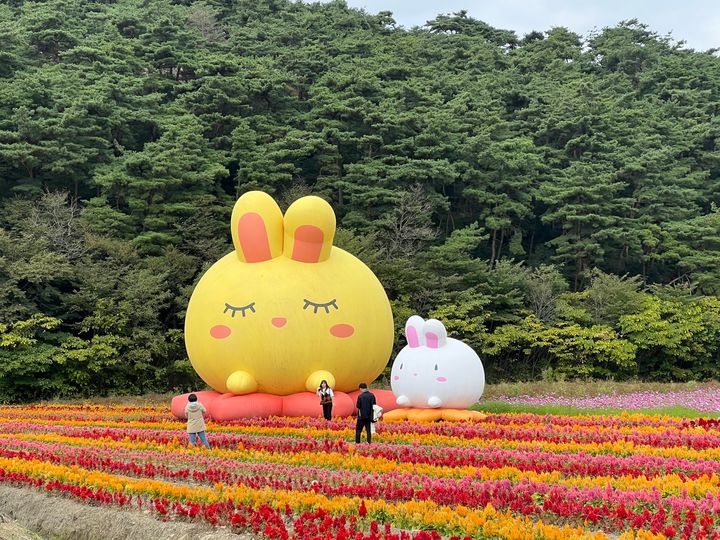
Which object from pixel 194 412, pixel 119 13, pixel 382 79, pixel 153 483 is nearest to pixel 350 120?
pixel 382 79

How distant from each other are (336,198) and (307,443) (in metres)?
25.5

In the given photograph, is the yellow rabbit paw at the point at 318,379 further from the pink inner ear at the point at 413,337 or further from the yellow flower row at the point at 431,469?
the yellow flower row at the point at 431,469

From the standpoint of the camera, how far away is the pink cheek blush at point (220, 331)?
16.2 m

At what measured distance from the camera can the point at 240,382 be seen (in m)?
15.9

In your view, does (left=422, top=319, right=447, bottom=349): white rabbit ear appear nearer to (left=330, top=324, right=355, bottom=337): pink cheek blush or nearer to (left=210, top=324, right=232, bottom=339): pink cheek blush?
(left=330, top=324, right=355, bottom=337): pink cheek blush

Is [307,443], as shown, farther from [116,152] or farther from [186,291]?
[116,152]

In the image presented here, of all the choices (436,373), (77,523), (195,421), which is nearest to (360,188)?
(436,373)

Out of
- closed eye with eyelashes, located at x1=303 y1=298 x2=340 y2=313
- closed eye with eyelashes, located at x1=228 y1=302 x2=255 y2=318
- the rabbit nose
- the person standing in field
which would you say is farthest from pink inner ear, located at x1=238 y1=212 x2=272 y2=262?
the person standing in field

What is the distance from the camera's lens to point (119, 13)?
50.5 metres

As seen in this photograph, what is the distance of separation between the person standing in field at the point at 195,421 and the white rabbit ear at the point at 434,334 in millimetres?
5066

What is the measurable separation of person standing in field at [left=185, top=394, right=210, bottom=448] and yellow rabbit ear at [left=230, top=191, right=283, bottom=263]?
471 cm

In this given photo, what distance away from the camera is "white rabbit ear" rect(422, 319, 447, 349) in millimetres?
15773

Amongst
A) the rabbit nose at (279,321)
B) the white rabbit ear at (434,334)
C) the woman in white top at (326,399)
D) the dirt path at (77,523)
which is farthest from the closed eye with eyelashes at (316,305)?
the dirt path at (77,523)

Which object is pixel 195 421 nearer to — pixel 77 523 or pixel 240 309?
pixel 240 309
